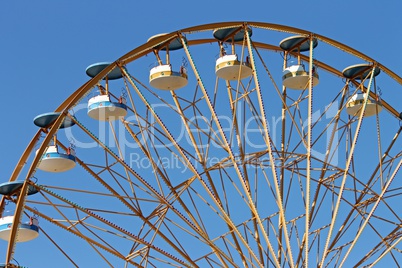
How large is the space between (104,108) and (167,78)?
3175mm

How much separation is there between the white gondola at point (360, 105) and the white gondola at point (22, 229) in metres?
17.4

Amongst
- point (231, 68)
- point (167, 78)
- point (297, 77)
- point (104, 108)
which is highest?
point (297, 77)

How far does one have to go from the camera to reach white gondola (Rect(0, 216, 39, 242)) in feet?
174

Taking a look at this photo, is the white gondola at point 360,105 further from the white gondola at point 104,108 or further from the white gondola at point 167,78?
the white gondola at point 104,108

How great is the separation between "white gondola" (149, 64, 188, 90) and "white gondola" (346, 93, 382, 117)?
10.5m

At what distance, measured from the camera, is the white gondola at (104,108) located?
53719mm

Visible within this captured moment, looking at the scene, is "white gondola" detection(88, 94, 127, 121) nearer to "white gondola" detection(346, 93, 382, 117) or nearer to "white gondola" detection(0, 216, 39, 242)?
"white gondola" detection(0, 216, 39, 242)

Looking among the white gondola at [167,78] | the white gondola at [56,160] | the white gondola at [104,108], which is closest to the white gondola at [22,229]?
the white gondola at [56,160]

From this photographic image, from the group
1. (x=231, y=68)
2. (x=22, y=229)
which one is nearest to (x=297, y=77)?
(x=231, y=68)

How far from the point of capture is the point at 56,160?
178 feet

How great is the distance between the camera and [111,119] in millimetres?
54844

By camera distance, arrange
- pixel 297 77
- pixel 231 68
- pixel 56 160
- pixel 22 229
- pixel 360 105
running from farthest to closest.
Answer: pixel 360 105
pixel 297 77
pixel 56 160
pixel 231 68
pixel 22 229

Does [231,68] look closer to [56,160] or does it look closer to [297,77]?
[297,77]

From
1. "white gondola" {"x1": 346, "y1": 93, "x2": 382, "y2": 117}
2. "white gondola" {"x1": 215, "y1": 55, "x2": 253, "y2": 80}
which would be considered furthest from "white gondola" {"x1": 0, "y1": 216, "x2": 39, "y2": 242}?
"white gondola" {"x1": 346, "y1": 93, "x2": 382, "y2": 117}
